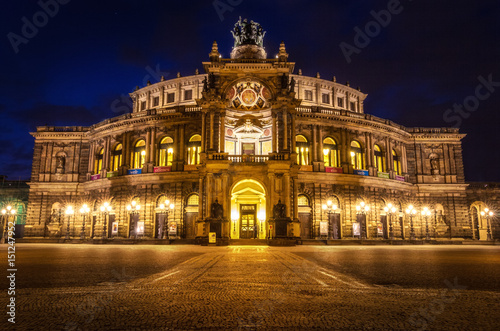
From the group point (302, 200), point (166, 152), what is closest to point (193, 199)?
point (166, 152)

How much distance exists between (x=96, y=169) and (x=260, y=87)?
25.6 meters

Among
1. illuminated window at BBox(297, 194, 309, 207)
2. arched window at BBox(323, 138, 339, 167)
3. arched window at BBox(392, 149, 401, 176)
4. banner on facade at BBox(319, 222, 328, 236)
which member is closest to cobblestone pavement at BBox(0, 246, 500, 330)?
banner on facade at BBox(319, 222, 328, 236)

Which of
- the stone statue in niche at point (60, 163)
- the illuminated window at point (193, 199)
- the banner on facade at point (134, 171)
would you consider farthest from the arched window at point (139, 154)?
the stone statue in niche at point (60, 163)

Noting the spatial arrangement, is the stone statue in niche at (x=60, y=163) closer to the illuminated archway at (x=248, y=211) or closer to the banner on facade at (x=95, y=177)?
the banner on facade at (x=95, y=177)

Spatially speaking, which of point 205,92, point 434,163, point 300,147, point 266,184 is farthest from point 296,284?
point 434,163

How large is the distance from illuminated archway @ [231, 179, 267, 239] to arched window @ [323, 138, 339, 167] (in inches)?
366

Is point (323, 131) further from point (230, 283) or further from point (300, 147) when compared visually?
point (230, 283)

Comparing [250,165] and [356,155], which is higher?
[356,155]

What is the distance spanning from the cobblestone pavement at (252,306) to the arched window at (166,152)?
118ft

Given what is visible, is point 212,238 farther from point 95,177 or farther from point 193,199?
point 95,177

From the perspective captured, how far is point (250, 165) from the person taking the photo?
35.2 meters

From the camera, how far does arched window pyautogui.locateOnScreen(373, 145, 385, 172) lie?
46.2m

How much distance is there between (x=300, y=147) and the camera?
42281 millimetres

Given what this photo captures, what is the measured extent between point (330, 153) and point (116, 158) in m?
27.2
